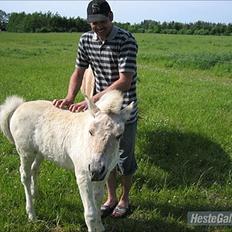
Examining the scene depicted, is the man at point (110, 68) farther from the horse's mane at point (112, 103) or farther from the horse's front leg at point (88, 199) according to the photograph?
the horse's front leg at point (88, 199)

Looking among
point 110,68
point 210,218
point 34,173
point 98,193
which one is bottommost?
point 210,218

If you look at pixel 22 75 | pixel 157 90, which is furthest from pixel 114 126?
pixel 22 75

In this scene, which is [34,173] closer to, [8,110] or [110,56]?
[8,110]

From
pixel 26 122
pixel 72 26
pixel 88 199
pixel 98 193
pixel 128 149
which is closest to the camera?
pixel 88 199

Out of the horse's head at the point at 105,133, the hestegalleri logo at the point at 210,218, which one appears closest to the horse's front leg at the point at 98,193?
the horse's head at the point at 105,133

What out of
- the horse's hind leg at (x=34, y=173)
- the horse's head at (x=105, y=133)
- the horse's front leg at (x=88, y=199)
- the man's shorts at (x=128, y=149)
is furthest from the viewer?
the horse's hind leg at (x=34, y=173)

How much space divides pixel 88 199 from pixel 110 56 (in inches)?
64.7

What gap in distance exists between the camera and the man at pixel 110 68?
420cm

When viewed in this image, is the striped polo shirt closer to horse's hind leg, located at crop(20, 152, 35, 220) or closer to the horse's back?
the horse's back

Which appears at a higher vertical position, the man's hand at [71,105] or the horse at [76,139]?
the man's hand at [71,105]

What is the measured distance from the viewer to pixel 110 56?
441cm

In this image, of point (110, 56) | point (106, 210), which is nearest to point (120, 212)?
point (106, 210)

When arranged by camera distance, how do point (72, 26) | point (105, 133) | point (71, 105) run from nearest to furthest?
point (105, 133), point (71, 105), point (72, 26)

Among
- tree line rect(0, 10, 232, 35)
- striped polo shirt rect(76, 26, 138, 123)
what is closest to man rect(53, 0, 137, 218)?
striped polo shirt rect(76, 26, 138, 123)
